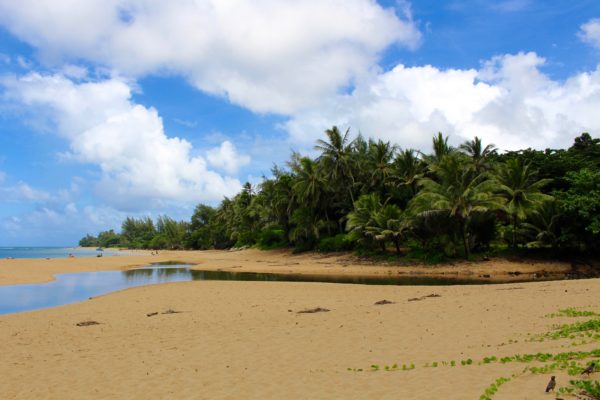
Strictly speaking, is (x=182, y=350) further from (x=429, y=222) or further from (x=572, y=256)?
(x=572, y=256)

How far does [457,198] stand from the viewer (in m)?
32.5

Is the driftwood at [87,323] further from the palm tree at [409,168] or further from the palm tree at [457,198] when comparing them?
the palm tree at [409,168]

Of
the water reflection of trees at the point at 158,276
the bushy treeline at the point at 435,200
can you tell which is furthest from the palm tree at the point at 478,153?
the water reflection of trees at the point at 158,276

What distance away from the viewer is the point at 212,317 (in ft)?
48.3

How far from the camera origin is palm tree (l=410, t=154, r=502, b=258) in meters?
32.0

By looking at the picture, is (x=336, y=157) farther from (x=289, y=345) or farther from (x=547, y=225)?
(x=289, y=345)

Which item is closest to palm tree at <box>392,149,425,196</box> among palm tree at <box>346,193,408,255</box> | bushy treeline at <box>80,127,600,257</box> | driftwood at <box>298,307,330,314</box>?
bushy treeline at <box>80,127,600,257</box>

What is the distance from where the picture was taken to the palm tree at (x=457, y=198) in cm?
3203

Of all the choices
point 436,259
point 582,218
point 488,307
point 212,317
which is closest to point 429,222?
point 436,259

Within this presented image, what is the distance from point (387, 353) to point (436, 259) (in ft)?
88.1

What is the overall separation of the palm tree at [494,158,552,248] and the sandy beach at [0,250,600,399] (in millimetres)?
15500

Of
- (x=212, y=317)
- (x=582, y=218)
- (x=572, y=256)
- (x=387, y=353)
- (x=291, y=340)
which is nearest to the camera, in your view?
(x=387, y=353)

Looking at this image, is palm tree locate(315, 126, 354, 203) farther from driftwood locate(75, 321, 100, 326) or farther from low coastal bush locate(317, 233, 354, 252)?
driftwood locate(75, 321, 100, 326)

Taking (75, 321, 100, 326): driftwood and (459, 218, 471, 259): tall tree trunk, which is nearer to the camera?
(75, 321, 100, 326): driftwood
